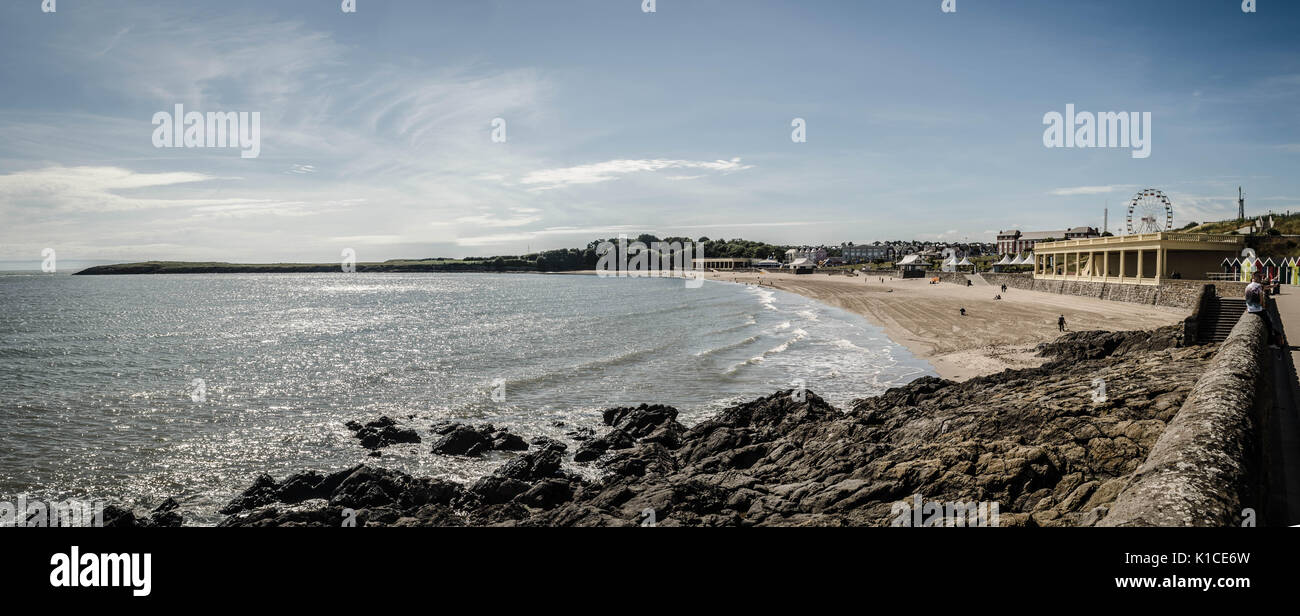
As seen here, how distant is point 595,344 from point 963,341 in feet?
72.5

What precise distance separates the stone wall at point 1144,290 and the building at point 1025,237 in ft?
358

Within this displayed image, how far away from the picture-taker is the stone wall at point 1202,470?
4.85 meters

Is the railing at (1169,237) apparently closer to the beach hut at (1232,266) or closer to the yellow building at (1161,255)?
the yellow building at (1161,255)

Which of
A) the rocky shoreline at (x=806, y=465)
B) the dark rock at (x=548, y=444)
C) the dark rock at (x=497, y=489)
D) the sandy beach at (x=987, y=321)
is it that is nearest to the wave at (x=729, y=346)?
the sandy beach at (x=987, y=321)

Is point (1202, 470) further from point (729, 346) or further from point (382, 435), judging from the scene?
point (729, 346)

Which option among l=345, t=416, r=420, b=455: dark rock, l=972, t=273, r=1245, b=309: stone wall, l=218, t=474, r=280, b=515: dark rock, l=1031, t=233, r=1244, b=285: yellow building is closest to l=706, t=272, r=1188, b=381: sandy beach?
l=972, t=273, r=1245, b=309: stone wall

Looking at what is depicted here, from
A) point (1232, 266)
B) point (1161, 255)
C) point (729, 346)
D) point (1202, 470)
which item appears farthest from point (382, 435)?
point (1232, 266)

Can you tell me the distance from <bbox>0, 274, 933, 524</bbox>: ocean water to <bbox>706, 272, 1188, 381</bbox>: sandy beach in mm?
2000

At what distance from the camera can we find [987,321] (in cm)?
4525

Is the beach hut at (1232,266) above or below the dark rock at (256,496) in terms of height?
above

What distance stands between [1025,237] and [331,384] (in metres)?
194

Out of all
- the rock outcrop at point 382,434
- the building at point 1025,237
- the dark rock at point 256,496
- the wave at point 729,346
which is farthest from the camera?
the building at point 1025,237
